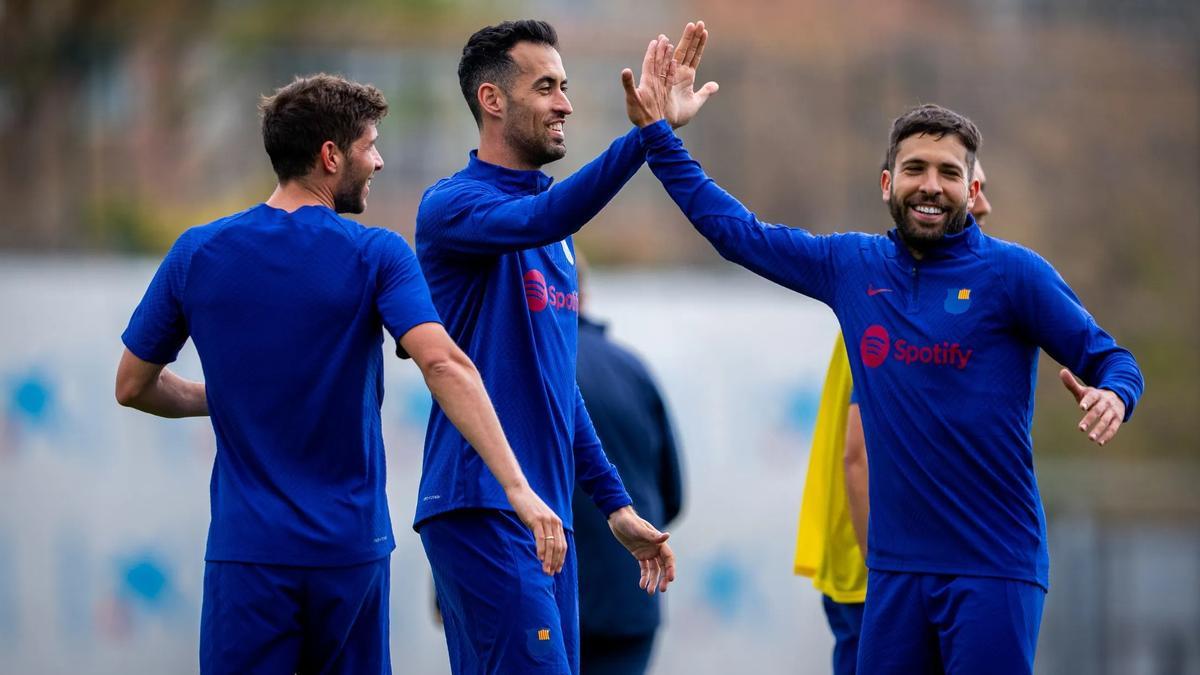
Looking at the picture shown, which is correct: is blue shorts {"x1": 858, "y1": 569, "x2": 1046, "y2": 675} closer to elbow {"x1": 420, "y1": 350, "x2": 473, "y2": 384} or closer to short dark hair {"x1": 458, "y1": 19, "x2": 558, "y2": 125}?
elbow {"x1": 420, "y1": 350, "x2": 473, "y2": 384}

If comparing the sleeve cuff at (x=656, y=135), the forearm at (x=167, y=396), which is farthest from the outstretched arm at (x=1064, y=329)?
the forearm at (x=167, y=396)

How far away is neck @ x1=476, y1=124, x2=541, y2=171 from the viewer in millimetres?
4574

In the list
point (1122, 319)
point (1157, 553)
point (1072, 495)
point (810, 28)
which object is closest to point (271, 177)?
point (810, 28)

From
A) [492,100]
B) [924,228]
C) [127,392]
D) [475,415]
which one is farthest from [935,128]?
[127,392]

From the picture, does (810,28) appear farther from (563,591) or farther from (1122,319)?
(563,591)

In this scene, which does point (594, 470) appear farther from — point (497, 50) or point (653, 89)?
point (497, 50)

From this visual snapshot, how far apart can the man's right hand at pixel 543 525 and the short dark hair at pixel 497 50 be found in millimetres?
1333

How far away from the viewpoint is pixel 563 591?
4.38m

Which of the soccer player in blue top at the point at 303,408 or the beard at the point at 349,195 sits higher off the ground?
A: the beard at the point at 349,195

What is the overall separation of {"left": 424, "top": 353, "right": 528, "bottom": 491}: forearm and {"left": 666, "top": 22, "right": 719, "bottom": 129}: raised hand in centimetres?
110

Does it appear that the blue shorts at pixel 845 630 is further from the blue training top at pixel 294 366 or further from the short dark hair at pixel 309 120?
the short dark hair at pixel 309 120

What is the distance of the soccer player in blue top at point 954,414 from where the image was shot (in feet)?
13.6

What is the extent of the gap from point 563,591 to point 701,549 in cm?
547

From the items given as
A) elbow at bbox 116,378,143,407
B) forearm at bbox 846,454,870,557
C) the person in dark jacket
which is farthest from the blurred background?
elbow at bbox 116,378,143,407
